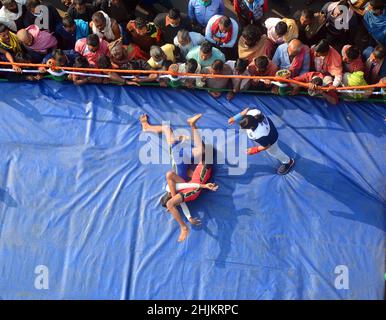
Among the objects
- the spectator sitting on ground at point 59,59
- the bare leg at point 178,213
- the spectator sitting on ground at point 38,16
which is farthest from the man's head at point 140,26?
the bare leg at point 178,213

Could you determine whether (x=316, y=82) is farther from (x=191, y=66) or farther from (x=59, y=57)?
(x=59, y=57)

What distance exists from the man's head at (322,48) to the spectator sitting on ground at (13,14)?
11.7 feet

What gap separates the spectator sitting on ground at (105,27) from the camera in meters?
5.25

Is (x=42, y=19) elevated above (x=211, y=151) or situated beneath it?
elevated above

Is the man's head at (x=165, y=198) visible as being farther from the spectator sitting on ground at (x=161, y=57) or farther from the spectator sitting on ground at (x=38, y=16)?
the spectator sitting on ground at (x=38, y=16)

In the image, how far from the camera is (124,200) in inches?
218

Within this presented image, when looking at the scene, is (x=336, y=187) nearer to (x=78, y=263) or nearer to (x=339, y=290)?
(x=339, y=290)

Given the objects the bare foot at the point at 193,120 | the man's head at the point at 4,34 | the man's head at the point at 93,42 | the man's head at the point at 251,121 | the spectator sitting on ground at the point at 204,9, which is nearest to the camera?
the man's head at the point at 251,121

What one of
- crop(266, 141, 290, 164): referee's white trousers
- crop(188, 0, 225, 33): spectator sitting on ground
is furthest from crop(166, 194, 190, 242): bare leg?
crop(188, 0, 225, 33): spectator sitting on ground

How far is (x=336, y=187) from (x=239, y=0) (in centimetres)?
262

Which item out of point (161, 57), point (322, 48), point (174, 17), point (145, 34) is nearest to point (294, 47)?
point (322, 48)

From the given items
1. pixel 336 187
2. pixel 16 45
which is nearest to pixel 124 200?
pixel 16 45

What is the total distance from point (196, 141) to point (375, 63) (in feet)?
7.61

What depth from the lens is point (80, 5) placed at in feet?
17.8
